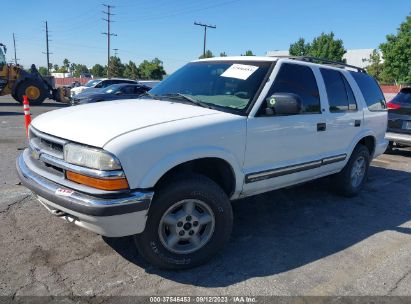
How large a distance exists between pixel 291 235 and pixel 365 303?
1249mm

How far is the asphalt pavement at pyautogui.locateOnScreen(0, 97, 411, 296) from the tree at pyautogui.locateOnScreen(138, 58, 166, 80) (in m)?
72.6

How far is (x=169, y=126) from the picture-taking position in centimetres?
310

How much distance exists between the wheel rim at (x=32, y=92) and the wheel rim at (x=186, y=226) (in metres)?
20.5

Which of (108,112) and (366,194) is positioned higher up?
(108,112)

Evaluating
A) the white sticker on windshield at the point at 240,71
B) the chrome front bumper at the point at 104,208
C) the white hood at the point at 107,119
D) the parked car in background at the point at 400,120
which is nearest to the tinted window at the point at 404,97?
Answer: the parked car in background at the point at 400,120

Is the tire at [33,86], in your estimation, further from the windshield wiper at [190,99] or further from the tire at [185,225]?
the tire at [185,225]

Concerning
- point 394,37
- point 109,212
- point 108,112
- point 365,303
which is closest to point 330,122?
point 365,303

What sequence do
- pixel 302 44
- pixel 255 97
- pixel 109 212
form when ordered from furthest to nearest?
1. pixel 302 44
2. pixel 255 97
3. pixel 109 212

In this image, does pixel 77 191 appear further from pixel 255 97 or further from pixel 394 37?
pixel 394 37

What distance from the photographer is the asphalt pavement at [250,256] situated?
308 cm

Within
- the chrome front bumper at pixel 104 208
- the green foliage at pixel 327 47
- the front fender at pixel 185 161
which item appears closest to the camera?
the chrome front bumper at pixel 104 208

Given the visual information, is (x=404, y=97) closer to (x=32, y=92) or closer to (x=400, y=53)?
(x=32, y=92)

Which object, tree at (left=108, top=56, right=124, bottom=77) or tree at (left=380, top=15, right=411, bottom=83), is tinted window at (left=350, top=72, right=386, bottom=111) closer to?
tree at (left=380, top=15, right=411, bottom=83)

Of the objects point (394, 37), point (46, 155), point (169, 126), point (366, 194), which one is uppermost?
point (394, 37)
